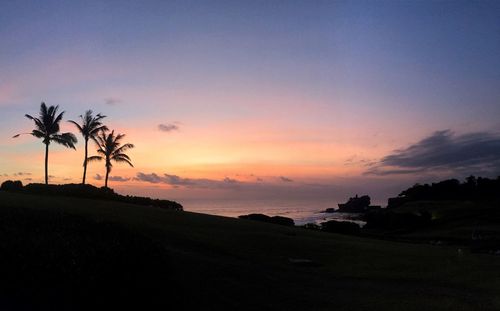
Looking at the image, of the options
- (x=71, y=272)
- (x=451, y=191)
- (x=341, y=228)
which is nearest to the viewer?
(x=71, y=272)

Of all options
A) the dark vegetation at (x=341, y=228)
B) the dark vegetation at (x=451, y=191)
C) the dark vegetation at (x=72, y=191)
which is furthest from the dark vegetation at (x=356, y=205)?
the dark vegetation at (x=72, y=191)

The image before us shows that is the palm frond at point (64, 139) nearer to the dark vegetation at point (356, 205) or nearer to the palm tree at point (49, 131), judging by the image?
the palm tree at point (49, 131)

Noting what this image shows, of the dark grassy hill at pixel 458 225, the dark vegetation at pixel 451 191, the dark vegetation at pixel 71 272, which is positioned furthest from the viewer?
the dark vegetation at pixel 451 191

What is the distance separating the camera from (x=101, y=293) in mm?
10211

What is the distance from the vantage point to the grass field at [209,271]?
33.8ft

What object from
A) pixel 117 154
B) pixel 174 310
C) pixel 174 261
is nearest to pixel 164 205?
pixel 117 154

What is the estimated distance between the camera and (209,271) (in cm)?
1592

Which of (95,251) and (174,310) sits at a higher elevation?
(95,251)

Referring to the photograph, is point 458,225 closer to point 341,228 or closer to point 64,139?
point 341,228

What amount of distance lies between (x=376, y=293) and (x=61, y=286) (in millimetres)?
10381

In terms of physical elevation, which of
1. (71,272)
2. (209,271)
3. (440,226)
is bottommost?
(440,226)

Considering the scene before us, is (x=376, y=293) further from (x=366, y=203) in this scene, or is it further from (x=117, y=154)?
(x=366, y=203)

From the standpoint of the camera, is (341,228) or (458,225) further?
(458,225)

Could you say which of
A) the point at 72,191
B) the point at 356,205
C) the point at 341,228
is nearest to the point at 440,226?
the point at 341,228
